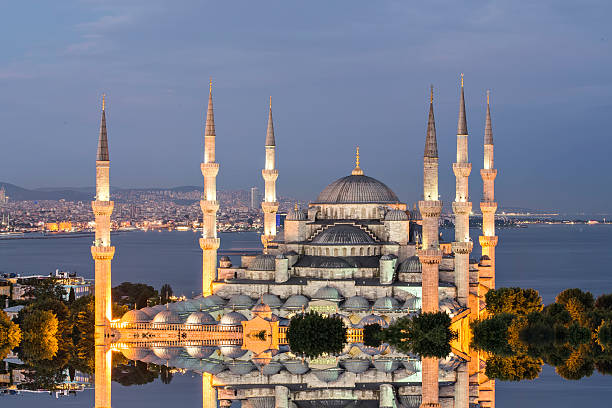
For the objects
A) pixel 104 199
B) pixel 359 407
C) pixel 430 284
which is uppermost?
pixel 104 199

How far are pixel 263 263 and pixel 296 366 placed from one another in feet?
36.9

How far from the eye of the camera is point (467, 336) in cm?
3300

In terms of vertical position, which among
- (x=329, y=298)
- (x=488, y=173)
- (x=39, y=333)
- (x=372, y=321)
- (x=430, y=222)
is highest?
(x=488, y=173)

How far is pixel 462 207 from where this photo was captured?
35531 millimetres

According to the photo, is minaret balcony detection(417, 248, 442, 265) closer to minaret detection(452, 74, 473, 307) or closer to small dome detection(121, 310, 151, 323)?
minaret detection(452, 74, 473, 307)

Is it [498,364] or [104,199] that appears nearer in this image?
[498,364]

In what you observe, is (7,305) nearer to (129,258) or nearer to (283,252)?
(283,252)

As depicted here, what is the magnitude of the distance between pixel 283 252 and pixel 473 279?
24.2 ft

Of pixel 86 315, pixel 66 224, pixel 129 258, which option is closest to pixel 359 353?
pixel 86 315

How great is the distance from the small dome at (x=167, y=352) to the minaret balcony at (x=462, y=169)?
11.8 m

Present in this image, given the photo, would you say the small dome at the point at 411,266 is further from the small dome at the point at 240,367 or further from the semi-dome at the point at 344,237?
the small dome at the point at 240,367

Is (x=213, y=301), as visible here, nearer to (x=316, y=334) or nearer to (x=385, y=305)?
(x=385, y=305)

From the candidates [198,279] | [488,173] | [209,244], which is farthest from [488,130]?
[198,279]

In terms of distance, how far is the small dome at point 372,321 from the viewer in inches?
1268
